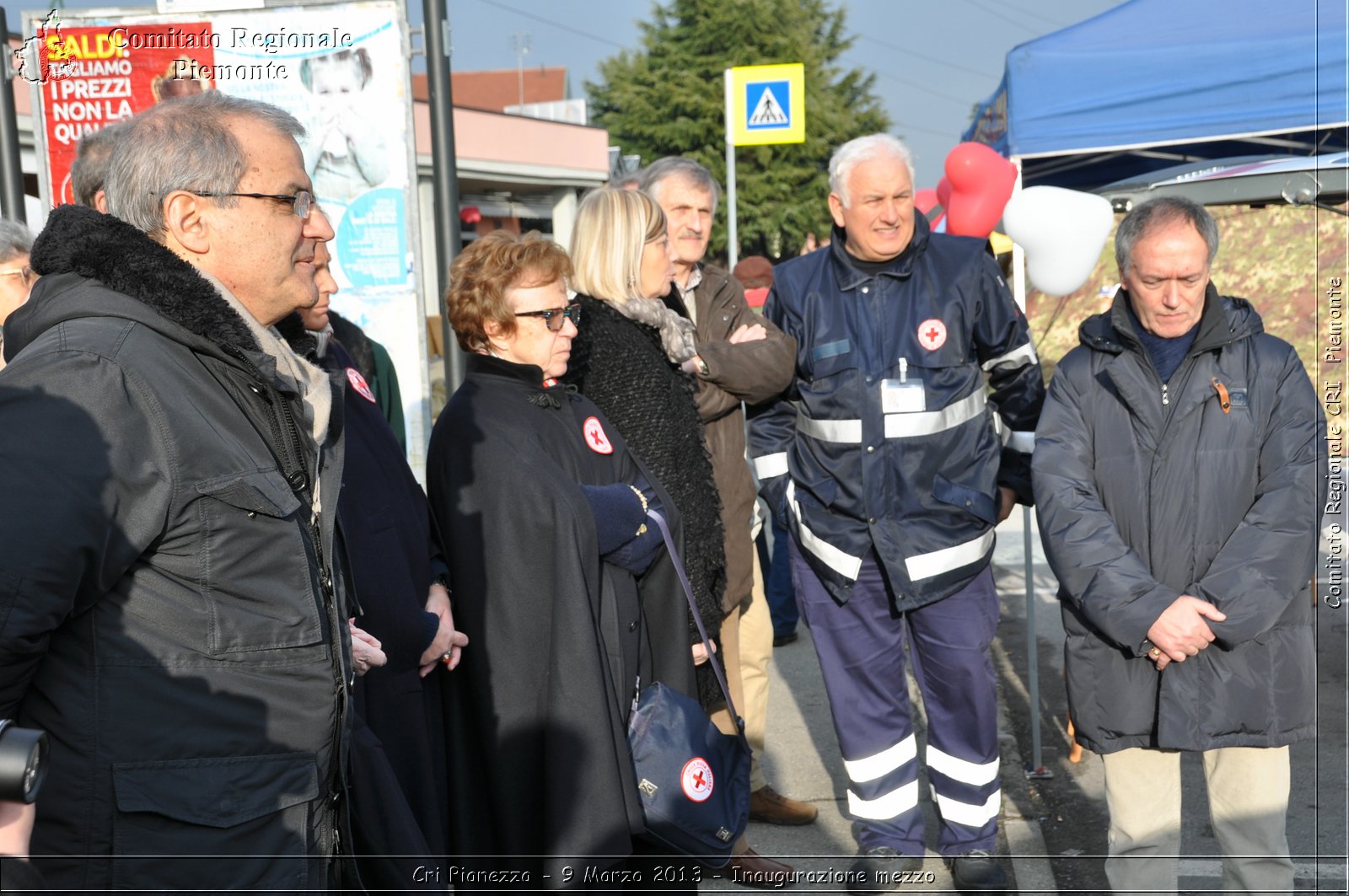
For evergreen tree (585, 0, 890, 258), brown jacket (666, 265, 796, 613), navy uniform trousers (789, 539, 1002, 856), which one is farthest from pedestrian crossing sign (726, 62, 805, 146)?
evergreen tree (585, 0, 890, 258)

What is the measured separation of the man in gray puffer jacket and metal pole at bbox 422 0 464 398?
114 inches

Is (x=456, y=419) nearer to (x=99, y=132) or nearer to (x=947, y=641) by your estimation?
(x=99, y=132)

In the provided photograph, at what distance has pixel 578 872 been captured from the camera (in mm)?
2783

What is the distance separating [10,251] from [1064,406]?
3006 millimetres

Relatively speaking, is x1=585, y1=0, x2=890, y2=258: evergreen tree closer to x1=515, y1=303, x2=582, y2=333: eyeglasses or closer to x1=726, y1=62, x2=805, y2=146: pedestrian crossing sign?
x1=726, y1=62, x2=805, y2=146: pedestrian crossing sign

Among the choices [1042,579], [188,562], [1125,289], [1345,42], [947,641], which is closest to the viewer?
[188,562]

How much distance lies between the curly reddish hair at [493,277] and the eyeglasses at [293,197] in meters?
1.06

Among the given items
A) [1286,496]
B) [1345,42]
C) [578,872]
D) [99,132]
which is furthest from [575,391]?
[1345,42]

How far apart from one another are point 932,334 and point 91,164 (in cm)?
249

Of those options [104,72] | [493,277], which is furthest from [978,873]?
[104,72]

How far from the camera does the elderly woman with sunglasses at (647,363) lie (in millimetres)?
3516

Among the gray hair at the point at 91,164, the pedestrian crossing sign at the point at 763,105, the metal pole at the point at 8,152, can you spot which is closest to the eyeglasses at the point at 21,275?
the gray hair at the point at 91,164

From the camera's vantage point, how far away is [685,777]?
2.92 meters

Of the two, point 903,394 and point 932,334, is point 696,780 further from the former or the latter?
point 932,334
